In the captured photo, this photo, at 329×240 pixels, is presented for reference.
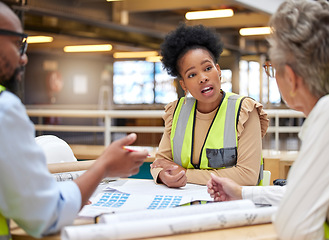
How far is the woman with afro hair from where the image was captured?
2135 millimetres

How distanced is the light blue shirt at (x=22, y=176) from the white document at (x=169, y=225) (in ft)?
0.29

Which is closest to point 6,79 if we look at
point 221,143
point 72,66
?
point 221,143

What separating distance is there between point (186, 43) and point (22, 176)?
1585 mm

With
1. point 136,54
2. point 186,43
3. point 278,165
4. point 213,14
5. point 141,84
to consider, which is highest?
point 213,14

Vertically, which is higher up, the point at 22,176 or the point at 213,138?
the point at 22,176

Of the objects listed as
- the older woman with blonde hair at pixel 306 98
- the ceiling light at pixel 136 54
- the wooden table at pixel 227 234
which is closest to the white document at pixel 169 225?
the wooden table at pixel 227 234

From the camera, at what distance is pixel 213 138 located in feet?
7.23

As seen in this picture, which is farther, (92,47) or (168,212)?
(92,47)

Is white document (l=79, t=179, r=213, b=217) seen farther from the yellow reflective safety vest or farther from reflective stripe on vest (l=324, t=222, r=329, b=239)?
reflective stripe on vest (l=324, t=222, r=329, b=239)

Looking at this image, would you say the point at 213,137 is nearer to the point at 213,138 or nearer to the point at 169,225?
the point at 213,138

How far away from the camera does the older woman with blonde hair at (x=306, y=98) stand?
106 cm

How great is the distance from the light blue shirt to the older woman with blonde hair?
604 millimetres

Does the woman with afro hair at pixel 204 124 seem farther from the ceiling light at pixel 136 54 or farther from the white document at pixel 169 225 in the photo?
the ceiling light at pixel 136 54

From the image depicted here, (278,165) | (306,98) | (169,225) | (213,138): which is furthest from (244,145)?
(278,165)
